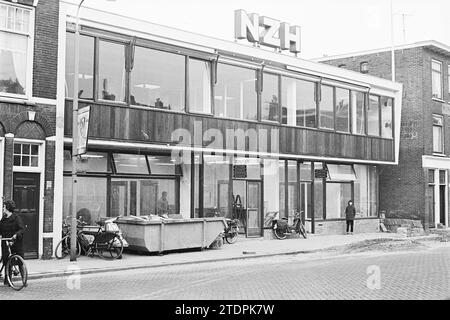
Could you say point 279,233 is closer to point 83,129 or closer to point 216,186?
point 216,186

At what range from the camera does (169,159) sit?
875 inches

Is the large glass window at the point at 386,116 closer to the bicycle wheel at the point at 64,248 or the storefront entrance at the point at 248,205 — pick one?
the storefront entrance at the point at 248,205

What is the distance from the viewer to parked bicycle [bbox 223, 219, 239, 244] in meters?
22.8

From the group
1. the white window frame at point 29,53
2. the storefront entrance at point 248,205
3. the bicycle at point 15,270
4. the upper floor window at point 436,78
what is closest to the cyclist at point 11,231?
the bicycle at point 15,270

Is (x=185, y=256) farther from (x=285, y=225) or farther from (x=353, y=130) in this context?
(x=353, y=130)

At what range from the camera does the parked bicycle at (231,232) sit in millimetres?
22817

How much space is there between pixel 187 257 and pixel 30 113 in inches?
254

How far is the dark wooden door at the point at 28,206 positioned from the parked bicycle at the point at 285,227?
36.5ft

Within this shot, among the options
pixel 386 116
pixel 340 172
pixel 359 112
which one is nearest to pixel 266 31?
pixel 359 112

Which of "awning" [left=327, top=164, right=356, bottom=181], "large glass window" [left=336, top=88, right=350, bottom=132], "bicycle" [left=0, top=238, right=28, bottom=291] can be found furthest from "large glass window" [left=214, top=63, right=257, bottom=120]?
"bicycle" [left=0, top=238, right=28, bottom=291]

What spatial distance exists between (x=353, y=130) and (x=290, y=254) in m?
11.8

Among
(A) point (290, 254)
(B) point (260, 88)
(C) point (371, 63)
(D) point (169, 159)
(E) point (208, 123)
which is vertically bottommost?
(A) point (290, 254)

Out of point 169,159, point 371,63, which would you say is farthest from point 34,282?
point 371,63
